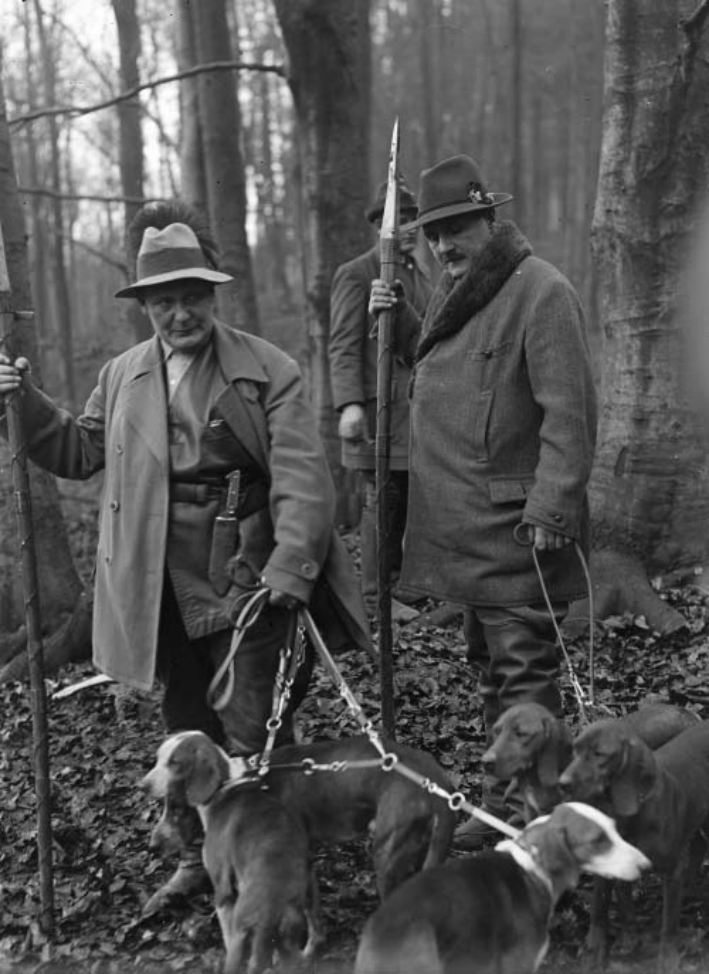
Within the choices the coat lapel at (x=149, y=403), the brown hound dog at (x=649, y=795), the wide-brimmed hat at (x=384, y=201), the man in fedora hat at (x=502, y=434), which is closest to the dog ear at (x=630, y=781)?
the brown hound dog at (x=649, y=795)

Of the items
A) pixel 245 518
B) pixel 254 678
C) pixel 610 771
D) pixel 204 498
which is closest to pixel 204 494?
pixel 204 498

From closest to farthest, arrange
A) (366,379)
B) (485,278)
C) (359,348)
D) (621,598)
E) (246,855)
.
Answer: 1. (246,855)
2. (485,278)
3. (621,598)
4. (359,348)
5. (366,379)

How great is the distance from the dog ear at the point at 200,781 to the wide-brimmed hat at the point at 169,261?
5.94 ft

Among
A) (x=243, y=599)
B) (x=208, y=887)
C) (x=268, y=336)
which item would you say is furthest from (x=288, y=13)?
(x=268, y=336)

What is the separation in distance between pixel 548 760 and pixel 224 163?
32.8ft

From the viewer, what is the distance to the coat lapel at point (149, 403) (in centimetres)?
429

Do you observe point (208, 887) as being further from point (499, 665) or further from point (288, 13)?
point (288, 13)

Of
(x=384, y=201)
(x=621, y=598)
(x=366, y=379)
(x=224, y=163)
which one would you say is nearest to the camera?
(x=384, y=201)

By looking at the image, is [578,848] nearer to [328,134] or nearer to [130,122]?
[328,134]

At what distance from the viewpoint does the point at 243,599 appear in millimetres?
4156

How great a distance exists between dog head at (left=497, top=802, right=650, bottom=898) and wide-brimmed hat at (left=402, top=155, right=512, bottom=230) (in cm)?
247

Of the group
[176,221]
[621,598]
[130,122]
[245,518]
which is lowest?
[621,598]

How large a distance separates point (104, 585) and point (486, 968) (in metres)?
2.22

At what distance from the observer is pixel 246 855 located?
364cm
